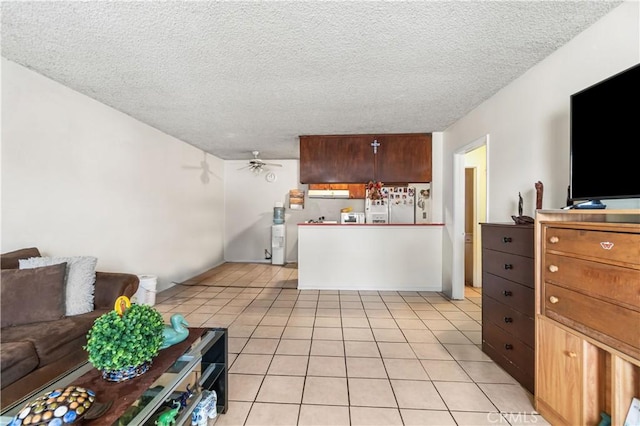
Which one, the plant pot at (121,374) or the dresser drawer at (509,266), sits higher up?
the dresser drawer at (509,266)

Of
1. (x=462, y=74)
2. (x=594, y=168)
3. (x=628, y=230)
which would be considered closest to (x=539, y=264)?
(x=628, y=230)

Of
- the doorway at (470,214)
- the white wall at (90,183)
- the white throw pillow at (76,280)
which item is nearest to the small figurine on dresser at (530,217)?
the doorway at (470,214)

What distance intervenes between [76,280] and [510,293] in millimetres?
3477

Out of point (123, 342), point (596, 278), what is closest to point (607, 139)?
point (596, 278)

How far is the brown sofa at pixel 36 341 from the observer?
1506 mm

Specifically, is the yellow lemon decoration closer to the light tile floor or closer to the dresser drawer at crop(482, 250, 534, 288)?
the light tile floor

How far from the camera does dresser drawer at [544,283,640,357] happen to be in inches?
44.4

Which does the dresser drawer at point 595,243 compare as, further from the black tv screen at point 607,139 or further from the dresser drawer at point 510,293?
the dresser drawer at point 510,293

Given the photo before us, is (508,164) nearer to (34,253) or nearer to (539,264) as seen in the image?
(539,264)

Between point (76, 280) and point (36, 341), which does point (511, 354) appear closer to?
point (36, 341)

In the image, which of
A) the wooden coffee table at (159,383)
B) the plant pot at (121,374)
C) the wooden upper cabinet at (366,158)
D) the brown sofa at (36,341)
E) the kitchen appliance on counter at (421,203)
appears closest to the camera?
the wooden coffee table at (159,383)

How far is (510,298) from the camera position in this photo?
6.59 ft

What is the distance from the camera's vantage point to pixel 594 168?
1.53 meters

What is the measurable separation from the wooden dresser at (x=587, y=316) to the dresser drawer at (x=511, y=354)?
8.3 inches
